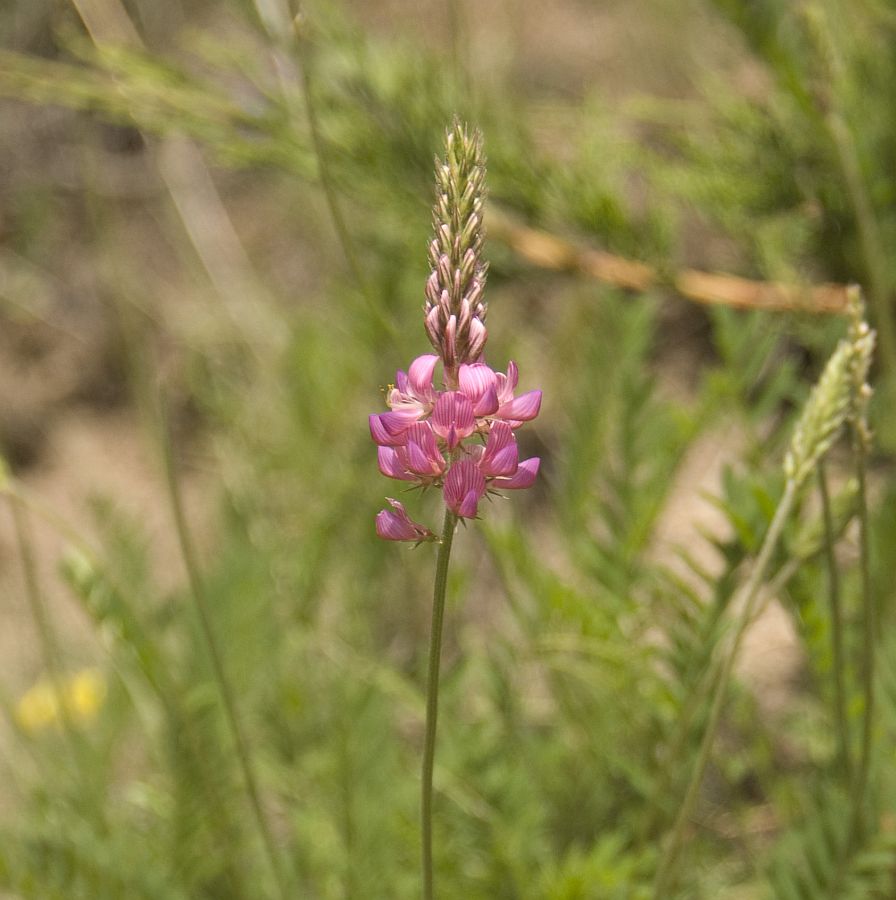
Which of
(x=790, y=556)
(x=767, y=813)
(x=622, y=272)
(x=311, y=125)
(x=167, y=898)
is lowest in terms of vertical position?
(x=167, y=898)

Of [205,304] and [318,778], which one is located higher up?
[205,304]

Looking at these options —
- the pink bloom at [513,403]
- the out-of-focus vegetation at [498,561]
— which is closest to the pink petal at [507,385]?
the pink bloom at [513,403]

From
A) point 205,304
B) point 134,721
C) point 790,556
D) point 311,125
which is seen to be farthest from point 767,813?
point 205,304

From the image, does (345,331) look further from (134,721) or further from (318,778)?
(318,778)

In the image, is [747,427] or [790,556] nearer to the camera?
[790,556]

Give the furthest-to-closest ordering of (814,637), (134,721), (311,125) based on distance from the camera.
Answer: (134,721) < (814,637) < (311,125)

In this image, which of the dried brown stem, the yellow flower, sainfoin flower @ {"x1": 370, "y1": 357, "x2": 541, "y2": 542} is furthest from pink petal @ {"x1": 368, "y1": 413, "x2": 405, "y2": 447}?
the yellow flower

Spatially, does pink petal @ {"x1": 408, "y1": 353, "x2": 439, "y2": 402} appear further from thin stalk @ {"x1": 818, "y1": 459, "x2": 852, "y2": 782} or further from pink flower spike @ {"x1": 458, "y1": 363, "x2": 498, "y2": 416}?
thin stalk @ {"x1": 818, "y1": 459, "x2": 852, "y2": 782}

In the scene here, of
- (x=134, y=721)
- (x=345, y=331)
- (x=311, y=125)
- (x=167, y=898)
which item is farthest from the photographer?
(x=345, y=331)
